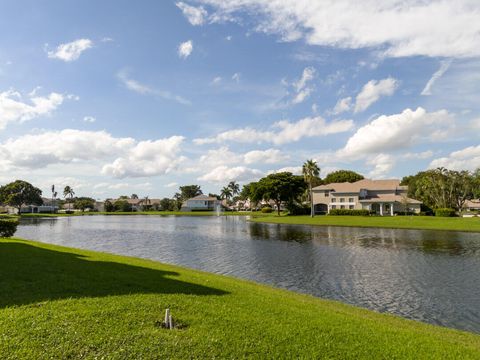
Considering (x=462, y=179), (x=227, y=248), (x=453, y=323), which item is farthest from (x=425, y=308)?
(x=462, y=179)

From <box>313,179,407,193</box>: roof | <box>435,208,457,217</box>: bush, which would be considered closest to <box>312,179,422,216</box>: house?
<box>313,179,407,193</box>: roof

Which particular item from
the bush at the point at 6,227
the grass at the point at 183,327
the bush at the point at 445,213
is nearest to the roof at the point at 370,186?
the bush at the point at 445,213

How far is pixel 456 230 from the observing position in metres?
46.9

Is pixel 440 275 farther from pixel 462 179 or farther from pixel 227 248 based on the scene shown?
pixel 462 179

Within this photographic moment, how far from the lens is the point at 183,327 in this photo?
871 cm

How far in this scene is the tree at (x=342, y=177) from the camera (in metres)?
125

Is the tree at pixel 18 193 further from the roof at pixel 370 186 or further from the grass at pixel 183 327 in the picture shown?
the grass at pixel 183 327

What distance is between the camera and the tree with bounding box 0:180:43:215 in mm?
140250

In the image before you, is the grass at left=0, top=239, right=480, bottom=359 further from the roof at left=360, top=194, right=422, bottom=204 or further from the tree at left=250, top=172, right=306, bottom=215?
the tree at left=250, top=172, right=306, bottom=215

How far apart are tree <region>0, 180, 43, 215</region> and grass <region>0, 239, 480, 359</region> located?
149 meters

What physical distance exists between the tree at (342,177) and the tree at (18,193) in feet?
380

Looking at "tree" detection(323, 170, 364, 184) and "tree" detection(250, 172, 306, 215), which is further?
"tree" detection(323, 170, 364, 184)

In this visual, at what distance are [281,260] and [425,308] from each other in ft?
41.0

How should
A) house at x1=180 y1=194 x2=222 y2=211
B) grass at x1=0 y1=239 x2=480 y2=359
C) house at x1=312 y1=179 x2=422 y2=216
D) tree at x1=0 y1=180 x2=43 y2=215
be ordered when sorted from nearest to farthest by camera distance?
grass at x1=0 y1=239 x2=480 y2=359
house at x1=312 y1=179 x2=422 y2=216
tree at x1=0 y1=180 x2=43 y2=215
house at x1=180 y1=194 x2=222 y2=211
